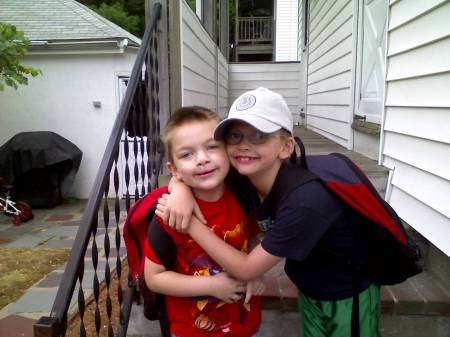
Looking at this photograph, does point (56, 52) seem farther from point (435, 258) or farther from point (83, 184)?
point (435, 258)

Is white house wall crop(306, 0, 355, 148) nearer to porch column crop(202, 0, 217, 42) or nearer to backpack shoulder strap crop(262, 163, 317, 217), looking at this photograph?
porch column crop(202, 0, 217, 42)

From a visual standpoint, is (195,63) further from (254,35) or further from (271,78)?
(254,35)

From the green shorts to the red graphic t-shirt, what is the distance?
0.20 metres

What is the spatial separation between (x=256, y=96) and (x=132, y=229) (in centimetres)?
61

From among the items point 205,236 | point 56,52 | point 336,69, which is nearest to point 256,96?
point 205,236

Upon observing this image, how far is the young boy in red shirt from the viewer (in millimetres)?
1199

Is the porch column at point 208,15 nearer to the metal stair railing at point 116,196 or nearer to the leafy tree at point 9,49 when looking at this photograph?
the leafy tree at point 9,49

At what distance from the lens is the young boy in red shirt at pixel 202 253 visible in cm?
120

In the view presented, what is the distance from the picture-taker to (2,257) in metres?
4.95

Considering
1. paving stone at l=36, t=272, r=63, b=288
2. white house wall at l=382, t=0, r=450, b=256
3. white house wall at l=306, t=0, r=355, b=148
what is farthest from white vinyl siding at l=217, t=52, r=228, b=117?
white house wall at l=382, t=0, r=450, b=256

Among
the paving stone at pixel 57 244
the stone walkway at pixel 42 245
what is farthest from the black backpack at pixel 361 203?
the paving stone at pixel 57 244

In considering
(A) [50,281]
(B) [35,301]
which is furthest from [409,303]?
(A) [50,281]

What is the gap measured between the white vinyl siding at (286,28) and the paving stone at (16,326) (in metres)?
11.3

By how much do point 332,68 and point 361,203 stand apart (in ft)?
15.1
